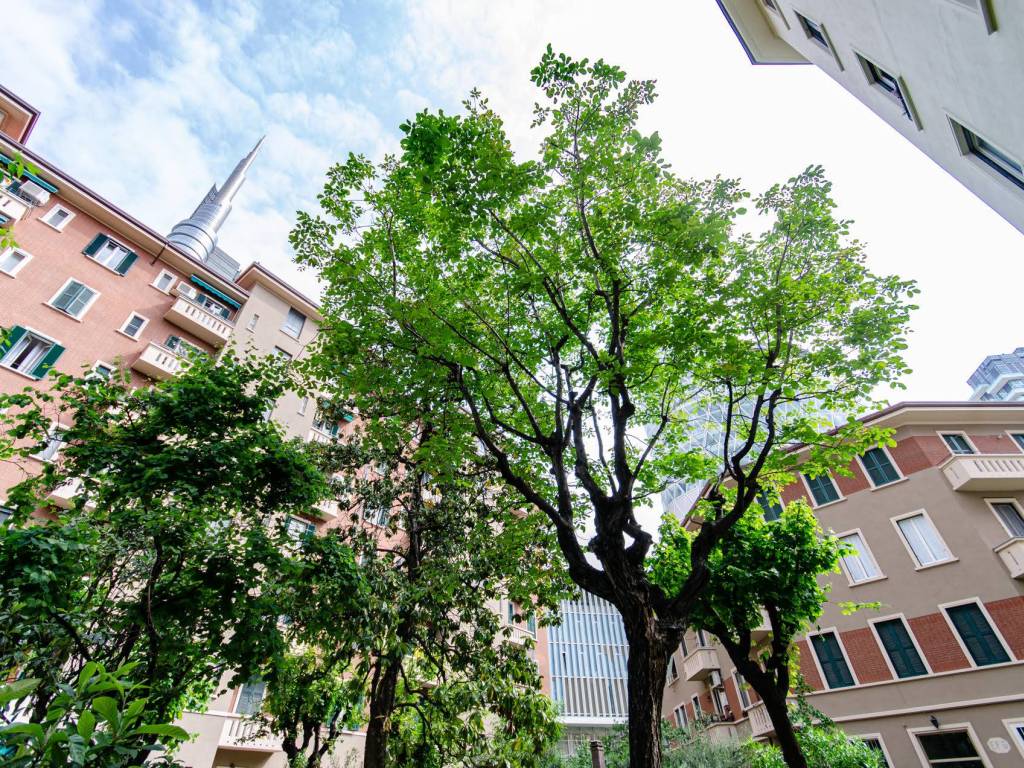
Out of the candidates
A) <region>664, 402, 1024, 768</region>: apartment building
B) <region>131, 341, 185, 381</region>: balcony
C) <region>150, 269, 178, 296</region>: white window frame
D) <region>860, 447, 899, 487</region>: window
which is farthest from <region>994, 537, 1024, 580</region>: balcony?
<region>150, 269, 178, 296</region>: white window frame

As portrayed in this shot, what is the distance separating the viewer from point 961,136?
9.08 meters

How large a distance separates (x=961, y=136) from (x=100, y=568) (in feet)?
58.6

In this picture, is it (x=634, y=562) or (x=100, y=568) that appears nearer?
(x=634, y=562)

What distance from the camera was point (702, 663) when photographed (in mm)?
27641

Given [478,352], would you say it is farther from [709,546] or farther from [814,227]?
[814,227]

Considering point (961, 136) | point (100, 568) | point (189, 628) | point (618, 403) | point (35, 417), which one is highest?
point (961, 136)

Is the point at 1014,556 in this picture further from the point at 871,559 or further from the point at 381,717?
the point at 381,717

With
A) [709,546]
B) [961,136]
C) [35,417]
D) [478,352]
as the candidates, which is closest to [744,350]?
[709,546]

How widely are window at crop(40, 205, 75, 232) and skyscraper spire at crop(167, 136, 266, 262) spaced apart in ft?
131

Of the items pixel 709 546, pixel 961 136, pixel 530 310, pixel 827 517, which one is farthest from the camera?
pixel 827 517

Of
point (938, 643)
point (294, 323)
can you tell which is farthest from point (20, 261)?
point (938, 643)

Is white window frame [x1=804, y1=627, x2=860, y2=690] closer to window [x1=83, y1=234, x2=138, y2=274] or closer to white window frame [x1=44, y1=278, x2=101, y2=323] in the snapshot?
white window frame [x1=44, y1=278, x2=101, y2=323]

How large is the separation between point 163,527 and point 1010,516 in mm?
27630

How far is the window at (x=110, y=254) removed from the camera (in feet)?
67.2
